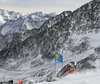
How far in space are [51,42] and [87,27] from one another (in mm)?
27337

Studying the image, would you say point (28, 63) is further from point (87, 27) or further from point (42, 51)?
point (87, 27)

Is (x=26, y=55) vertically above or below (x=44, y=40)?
below

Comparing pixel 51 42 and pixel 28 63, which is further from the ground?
pixel 51 42

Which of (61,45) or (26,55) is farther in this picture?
(26,55)

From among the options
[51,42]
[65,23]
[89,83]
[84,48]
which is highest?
[65,23]

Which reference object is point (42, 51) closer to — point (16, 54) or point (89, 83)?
point (16, 54)

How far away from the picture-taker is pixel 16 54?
426 ft

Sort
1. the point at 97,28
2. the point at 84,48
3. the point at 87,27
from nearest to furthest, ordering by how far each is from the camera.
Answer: the point at 84,48 → the point at 97,28 → the point at 87,27

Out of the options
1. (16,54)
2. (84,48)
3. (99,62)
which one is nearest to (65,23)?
(84,48)

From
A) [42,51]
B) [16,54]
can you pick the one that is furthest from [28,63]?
[16,54]

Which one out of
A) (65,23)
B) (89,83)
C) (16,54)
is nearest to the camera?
(89,83)

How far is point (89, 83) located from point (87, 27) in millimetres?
88358

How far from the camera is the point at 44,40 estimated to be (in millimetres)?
117375

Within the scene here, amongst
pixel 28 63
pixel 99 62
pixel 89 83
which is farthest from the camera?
pixel 28 63
